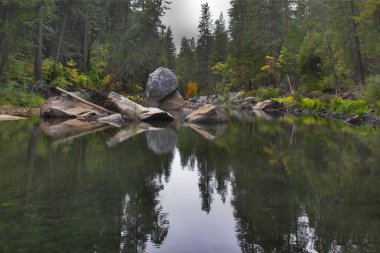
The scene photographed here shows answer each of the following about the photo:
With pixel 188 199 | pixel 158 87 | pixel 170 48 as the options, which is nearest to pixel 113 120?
pixel 188 199

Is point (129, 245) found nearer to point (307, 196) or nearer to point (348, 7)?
point (307, 196)

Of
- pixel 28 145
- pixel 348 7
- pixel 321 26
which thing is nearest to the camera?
pixel 28 145

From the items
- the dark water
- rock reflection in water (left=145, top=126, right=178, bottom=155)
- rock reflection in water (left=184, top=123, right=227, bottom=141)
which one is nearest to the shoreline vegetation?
rock reflection in water (left=184, top=123, right=227, bottom=141)

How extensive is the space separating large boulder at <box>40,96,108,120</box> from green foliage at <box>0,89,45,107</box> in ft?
13.2

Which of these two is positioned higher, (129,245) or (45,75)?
(45,75)

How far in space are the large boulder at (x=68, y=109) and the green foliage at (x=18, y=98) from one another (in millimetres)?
4017

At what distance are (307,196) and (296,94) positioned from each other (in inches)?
1229

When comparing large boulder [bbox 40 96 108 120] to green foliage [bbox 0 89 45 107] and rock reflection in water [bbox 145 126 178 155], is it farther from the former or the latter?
rock reflection in water [bbox 145 126 178 155]

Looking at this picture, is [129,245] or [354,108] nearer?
[129,245]

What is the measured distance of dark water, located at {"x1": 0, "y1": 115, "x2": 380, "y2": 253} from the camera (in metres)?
4.00

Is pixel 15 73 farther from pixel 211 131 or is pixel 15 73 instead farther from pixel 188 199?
pixel 188 199

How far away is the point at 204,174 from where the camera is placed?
761 cm

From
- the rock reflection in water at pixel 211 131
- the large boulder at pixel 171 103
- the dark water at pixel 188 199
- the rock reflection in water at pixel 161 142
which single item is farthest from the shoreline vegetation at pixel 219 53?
the dark water at pixel 188 199

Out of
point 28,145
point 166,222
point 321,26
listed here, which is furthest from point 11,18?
point 321,26
